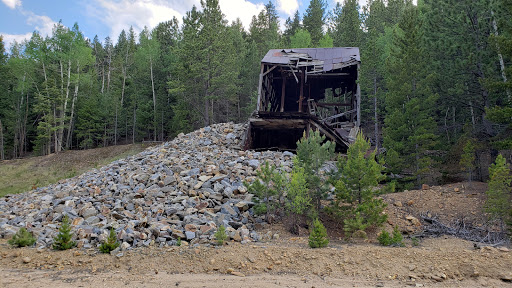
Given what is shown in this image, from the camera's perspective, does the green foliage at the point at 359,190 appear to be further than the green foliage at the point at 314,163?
No

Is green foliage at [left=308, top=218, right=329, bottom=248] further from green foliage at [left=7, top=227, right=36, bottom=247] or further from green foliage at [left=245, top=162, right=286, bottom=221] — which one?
green foliage at [left=7, top=227, right=36, bottom=247]

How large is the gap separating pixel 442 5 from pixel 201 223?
51.7ft

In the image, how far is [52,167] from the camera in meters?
25.7

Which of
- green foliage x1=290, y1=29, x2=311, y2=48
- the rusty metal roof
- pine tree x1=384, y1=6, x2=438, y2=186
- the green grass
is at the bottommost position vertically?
the green grass

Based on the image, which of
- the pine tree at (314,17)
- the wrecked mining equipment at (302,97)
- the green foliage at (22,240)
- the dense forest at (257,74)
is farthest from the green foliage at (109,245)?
the pine tree at (314,17)

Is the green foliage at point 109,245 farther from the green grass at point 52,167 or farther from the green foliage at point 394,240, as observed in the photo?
the green grass at point 52,167

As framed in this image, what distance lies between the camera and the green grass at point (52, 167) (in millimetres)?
21438

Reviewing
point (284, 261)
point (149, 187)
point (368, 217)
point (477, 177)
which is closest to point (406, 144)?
point (477, 177)

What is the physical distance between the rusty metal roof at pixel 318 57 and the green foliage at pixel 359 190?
11.9 meters

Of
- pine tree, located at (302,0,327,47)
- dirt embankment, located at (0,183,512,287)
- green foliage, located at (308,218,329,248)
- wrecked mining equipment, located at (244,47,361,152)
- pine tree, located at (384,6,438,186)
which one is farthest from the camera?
pine tree, located at (302,0,327,47)

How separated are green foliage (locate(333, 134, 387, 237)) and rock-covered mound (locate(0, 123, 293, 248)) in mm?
2344

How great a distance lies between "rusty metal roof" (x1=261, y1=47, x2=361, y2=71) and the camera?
1861 centimetres

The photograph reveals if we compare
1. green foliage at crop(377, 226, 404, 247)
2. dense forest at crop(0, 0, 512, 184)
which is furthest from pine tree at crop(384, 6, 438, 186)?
green foliage at crop(377, 226, 404, 247)

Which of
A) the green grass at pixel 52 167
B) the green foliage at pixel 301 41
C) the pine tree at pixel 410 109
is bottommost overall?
the green grass at pixel 52 167
